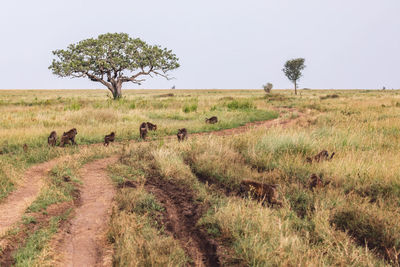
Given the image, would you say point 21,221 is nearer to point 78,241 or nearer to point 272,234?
point 78,241

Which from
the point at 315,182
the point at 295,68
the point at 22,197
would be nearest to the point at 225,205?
the point at 315,182

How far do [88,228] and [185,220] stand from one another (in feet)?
4.70

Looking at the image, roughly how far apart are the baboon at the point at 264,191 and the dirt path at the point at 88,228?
2.46m

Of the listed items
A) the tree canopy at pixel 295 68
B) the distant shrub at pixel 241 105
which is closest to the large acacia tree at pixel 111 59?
the distant shrub at pixel 241 105

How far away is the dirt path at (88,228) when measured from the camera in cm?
358

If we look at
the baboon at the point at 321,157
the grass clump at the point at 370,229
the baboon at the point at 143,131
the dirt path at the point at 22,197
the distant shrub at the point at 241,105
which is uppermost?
the distant shrub at the point at 241,105

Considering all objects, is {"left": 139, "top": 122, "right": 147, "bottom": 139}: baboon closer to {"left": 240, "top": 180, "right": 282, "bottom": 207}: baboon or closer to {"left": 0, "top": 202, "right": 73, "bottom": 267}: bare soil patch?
{"left": 0, "top": 202, "right": 73, "bottom": 267}: bare soil patch

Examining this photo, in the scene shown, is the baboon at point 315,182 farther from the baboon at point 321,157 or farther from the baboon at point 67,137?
the baboon at point 67,137

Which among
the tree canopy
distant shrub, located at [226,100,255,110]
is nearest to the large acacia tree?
distant shrub, located at [226,100,255,110]

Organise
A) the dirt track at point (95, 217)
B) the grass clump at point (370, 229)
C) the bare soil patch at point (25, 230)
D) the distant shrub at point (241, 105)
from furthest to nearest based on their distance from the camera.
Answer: the distant shrub at point (241, 105) < the grass clump at point (370, 229) < the dirt track at point (95, 217) < the bare soil patch at point (25, 230)

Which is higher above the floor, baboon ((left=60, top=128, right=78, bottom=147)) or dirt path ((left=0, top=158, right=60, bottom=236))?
baboon ((left=60, top=128, right=78, bottom=147))

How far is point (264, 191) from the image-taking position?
17.0 feet

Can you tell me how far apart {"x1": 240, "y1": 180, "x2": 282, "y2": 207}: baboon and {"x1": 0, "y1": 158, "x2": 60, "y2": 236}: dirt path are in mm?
3721

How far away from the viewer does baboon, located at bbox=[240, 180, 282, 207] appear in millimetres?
5070
